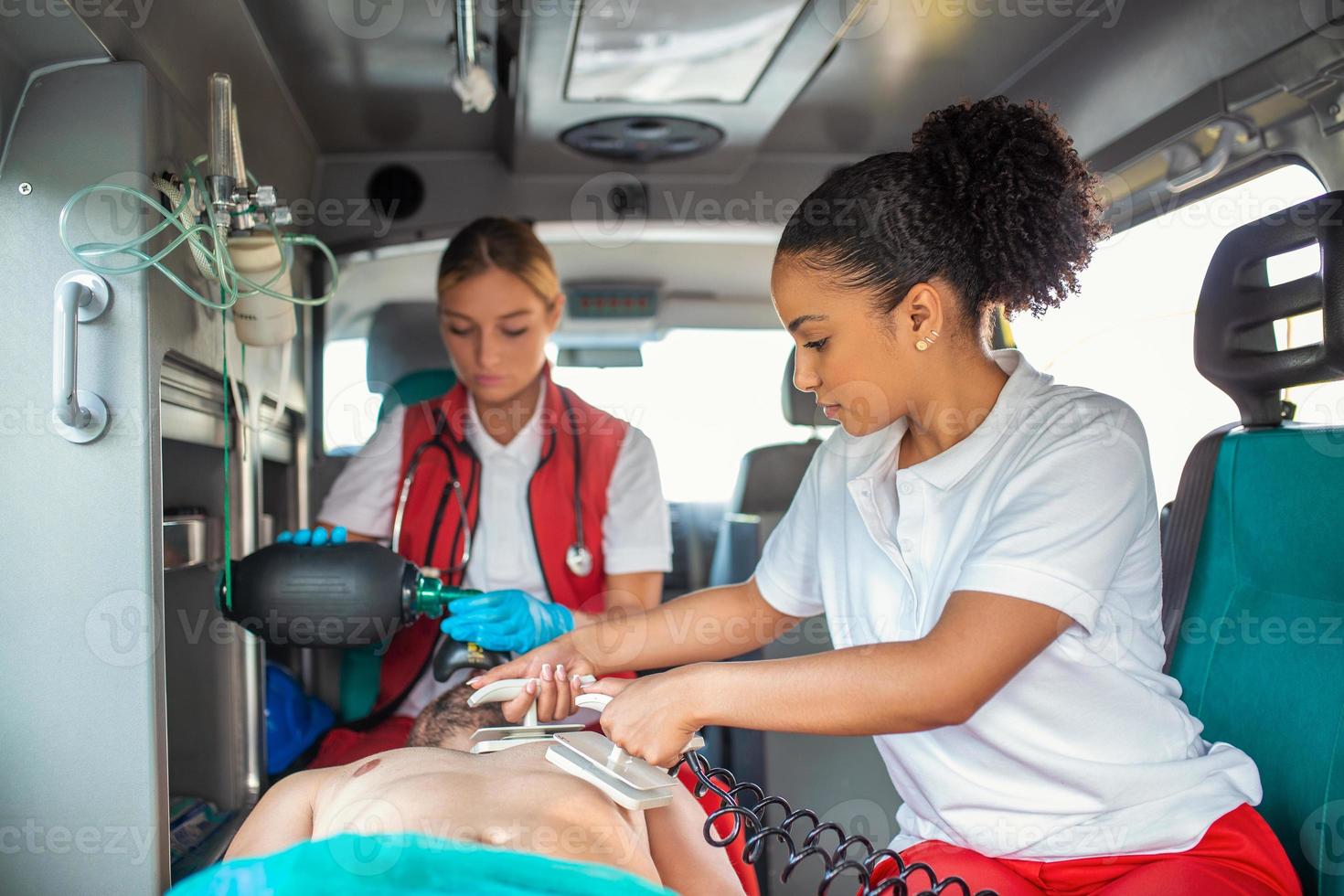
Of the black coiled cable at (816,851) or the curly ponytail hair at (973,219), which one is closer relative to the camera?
the black coiled cable at (816,851)

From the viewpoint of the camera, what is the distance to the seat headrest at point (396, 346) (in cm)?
344

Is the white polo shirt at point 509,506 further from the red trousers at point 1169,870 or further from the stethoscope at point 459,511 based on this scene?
the red trousers at point 1169,870

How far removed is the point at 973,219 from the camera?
158cm

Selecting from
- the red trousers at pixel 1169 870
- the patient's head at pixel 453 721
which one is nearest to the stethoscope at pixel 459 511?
the patient's head at pixel 453 721

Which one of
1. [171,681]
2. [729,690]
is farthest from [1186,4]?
[171,681]

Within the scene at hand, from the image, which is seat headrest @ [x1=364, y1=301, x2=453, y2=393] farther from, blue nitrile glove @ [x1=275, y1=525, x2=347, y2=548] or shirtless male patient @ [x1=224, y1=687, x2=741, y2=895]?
shirtless male patient @ [x1=224, y1=687, x2=741, y2=895]

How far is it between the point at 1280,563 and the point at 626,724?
1088 millimetres

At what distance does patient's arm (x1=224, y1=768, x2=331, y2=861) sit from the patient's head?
18.6 inches

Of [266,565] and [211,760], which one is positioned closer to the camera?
[266,565]

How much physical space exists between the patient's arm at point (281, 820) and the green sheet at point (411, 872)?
0.26m

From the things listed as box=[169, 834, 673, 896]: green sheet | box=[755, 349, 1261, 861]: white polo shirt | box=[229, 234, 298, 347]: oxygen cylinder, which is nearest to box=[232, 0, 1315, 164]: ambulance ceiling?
box=[229, 234, 298, 347]: oxygen cylinder

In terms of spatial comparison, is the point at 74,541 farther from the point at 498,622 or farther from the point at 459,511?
the point at 459,511

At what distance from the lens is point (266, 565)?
2.00m

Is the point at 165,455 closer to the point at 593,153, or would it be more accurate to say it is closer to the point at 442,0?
the point at 442,0
